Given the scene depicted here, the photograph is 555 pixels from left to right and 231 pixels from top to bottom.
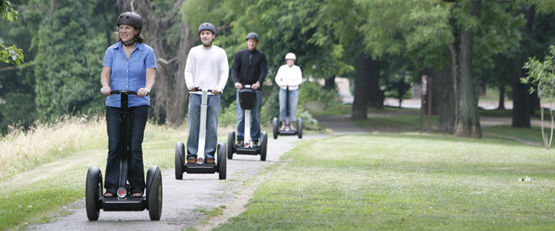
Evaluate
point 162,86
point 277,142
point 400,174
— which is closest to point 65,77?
point 162,86

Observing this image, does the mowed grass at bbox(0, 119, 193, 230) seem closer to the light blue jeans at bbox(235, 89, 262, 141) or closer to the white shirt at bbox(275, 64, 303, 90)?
the light blue jeans at bbox(235, 89, 262, 141)

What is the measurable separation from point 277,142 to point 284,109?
962mm

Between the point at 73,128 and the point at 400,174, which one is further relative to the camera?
the point at 73,128

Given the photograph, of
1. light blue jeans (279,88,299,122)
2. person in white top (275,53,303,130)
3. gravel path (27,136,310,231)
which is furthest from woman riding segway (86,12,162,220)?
light blue jeans (279,88,299,122)

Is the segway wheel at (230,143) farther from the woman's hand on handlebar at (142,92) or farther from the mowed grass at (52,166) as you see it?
the woman's hand on handlebar at (142,92)

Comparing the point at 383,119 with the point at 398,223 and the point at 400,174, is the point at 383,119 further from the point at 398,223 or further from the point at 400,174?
the point at 398,223

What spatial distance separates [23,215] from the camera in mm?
6004

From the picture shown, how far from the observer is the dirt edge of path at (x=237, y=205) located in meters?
5.83

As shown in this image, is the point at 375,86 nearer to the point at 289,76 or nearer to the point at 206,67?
the point at 289,76

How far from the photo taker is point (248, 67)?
37.2 feet

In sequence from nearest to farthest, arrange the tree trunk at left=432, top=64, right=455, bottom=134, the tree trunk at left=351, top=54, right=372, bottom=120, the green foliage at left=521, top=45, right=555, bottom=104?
the green foliage at left=521, top=45, right=555, bottom=104 < the tree trunk at left=432, top=64, right=455, bottom=134 < the tree trunk at left=351, top=54, right=372, bottom=120

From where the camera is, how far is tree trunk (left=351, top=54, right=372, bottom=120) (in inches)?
1431

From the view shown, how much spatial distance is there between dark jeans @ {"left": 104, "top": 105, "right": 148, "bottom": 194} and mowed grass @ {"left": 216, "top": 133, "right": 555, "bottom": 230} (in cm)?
99

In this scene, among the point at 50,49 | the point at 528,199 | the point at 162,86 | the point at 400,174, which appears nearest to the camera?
the point at 528,199
